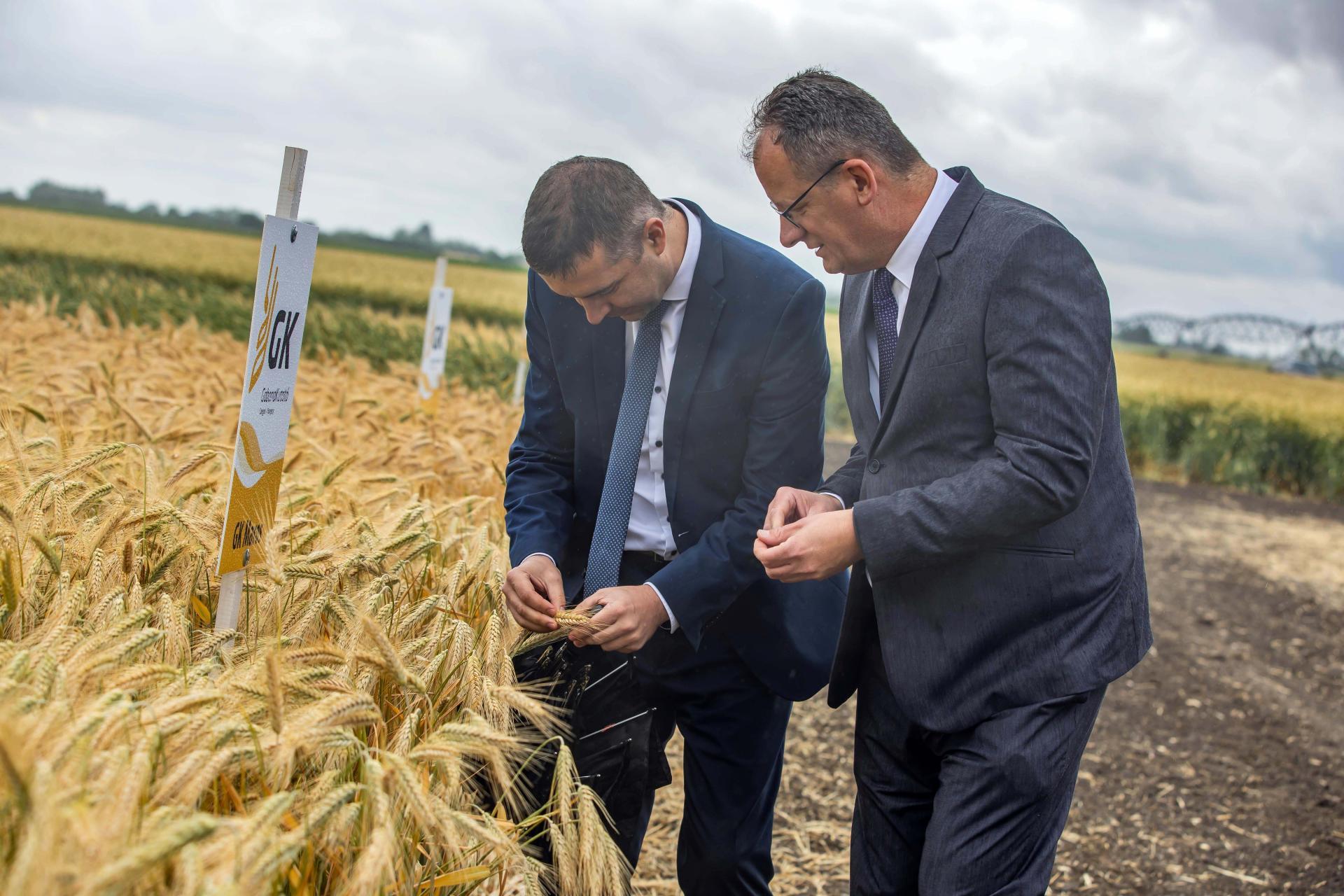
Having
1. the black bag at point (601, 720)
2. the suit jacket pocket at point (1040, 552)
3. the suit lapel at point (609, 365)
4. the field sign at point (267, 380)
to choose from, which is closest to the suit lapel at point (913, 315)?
the suit jacket pocket at point (1040, 552)

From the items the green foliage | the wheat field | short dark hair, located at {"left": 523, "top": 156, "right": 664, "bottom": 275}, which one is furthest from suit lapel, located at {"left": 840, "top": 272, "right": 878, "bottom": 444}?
the wheat field

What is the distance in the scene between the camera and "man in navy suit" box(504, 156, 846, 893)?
206 cm

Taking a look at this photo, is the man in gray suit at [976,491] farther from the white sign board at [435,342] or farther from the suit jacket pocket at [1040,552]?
the white sign board at [435,342]

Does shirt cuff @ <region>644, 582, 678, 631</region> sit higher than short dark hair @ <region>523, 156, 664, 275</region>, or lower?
lower

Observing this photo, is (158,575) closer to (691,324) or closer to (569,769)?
(569,769)

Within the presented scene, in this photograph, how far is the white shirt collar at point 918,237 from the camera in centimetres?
186

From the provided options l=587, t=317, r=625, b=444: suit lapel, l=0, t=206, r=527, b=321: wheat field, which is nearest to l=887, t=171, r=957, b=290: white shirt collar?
l=587, t=317, r=625, b=444: suit lapel

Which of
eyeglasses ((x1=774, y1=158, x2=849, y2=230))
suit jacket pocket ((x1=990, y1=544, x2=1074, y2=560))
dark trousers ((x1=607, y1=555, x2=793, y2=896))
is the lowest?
dark trousers ((x1=607, y1=555, x2=793, y2=896))

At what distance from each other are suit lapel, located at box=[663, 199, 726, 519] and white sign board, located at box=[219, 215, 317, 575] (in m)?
0.77

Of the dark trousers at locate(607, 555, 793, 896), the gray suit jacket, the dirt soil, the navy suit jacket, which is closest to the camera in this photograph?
the gray suit jacket

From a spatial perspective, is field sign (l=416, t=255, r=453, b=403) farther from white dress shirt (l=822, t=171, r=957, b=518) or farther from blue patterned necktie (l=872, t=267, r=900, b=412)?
white dress shirt (l=822, t=171, r=957, b=518)

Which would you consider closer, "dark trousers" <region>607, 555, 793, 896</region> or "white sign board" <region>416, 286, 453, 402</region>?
"dark trousers" <region>607, 555, 793, 896</region>

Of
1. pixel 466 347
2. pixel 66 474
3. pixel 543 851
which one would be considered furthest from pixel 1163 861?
pixel 466 347

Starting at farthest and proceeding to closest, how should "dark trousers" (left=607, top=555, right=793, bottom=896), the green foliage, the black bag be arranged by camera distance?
the green foliage < "dark trousers" (left=607, top=555, right=793, bottom=896) < the black bag
